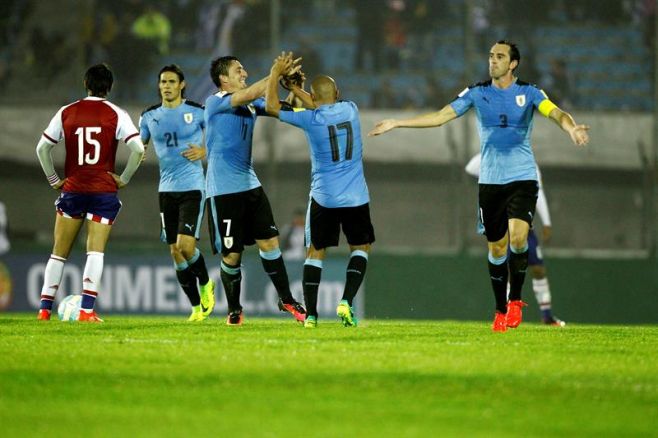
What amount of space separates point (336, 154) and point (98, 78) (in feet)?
7.61

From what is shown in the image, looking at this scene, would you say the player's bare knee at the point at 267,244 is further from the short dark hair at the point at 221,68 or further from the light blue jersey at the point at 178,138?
the short dark hair at the point at 221,68

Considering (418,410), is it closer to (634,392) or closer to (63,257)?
(634,392)

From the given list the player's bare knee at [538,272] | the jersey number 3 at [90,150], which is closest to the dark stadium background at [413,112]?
the player's bare knee at [538,272]

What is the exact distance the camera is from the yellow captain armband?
10.5 meters

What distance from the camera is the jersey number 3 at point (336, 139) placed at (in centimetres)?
1068

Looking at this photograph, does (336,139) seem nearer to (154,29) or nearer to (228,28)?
(228,28)

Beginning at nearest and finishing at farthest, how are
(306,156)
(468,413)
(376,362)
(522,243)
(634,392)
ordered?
(468,413), (634,392), (376,362), (522,243), (306,156)

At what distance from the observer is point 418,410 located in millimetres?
6578

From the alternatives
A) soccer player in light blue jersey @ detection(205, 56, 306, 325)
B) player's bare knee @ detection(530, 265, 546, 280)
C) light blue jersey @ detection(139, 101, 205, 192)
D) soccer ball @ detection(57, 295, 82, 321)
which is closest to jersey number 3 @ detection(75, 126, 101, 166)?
light blue jersey @ detection(139, 101, 205, 192)

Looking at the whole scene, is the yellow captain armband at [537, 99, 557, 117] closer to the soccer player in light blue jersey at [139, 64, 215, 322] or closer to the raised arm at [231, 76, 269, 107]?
the raised arm at [231, 76, 269, 107]

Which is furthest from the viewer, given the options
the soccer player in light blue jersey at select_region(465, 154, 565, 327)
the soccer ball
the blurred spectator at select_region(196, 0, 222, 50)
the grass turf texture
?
the blurred spectator at select_region(196, 0, 222, 50)

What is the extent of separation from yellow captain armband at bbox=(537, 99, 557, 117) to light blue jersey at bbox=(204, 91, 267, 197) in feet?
7.81

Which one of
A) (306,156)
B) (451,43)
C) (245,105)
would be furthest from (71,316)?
(451,43)

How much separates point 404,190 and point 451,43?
96.2 inches
